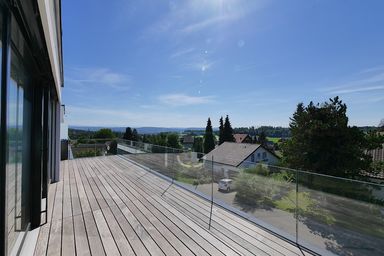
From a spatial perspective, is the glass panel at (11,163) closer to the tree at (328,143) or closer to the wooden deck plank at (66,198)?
the wooden deck plank at (66,198)

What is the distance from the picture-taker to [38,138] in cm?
307

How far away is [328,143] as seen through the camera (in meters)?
6.74

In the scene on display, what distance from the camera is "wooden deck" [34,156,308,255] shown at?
104 inches

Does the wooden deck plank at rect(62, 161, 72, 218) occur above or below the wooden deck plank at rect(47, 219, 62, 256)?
below

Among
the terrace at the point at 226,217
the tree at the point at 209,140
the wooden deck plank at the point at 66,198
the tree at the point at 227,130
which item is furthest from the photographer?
the tree at the point at 227,130

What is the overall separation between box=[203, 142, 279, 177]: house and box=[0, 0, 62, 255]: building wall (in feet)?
9.36

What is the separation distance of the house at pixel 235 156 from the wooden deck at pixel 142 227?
0.70 metres

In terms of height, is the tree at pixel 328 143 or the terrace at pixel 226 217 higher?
the tree at pixel 328 143

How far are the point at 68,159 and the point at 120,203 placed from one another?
22.3ft

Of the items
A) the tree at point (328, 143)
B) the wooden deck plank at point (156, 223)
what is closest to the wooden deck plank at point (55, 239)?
the wooden deck plank at point (156, 223)

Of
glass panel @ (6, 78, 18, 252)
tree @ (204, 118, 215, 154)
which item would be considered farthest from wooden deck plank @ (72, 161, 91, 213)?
tree @ (204, 118, 215, 154)

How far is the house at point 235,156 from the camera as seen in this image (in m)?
4.24

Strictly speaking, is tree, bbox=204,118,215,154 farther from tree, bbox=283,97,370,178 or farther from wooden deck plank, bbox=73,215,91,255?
wooden deck plank, bbox=73,215,91,255

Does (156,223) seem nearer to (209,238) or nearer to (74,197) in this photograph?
(209,238)
